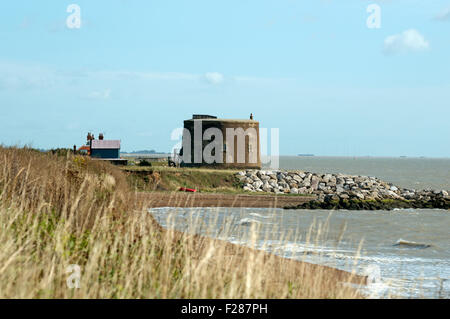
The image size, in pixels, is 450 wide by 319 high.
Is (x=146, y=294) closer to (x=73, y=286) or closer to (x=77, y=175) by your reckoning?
(x=73, y=286)

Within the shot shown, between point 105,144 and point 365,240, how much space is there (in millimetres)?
34355

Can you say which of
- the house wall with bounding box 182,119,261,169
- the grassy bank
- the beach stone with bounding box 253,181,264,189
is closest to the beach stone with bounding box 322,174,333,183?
the house wall with bounding box 182,119,261,169

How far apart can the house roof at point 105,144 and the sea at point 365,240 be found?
23.2m

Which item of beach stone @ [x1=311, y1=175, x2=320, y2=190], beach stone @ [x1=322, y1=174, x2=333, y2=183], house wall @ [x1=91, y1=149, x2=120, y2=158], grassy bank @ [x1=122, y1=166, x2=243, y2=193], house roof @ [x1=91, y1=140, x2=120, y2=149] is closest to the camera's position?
grassy bank @ [x1=122, y1=166, x2=243, y2=193]

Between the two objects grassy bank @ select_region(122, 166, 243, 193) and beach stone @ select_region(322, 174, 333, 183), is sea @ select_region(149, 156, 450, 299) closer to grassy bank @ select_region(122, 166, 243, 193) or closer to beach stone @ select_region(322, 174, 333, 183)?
grassy bank @ select_region(122, 166, 243, 193)

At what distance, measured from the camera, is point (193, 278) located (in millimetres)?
7234

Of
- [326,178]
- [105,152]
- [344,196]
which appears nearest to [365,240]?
[344,196]

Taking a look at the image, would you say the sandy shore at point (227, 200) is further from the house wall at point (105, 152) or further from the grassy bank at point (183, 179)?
the house wall at point (105, 152)

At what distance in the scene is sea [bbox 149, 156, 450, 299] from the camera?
9516 millimetres

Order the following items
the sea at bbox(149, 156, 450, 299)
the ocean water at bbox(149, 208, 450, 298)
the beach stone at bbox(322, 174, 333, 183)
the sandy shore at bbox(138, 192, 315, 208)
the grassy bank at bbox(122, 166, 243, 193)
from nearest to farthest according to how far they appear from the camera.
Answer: the sea at bbox(149, 156, 450, 299)
the ocean water at bbox(149, 208, 450, 298)
the sandy shore at bbox(138, 192, 315, 208)
the grassy bank at bbox(122, 166, 243, 193)
the beach stone at bbox(322, 174, 333, 183)

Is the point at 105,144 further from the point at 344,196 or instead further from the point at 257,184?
the point at 344,196

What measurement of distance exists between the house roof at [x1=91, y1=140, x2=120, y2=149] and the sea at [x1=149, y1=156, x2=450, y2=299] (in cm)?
2320
